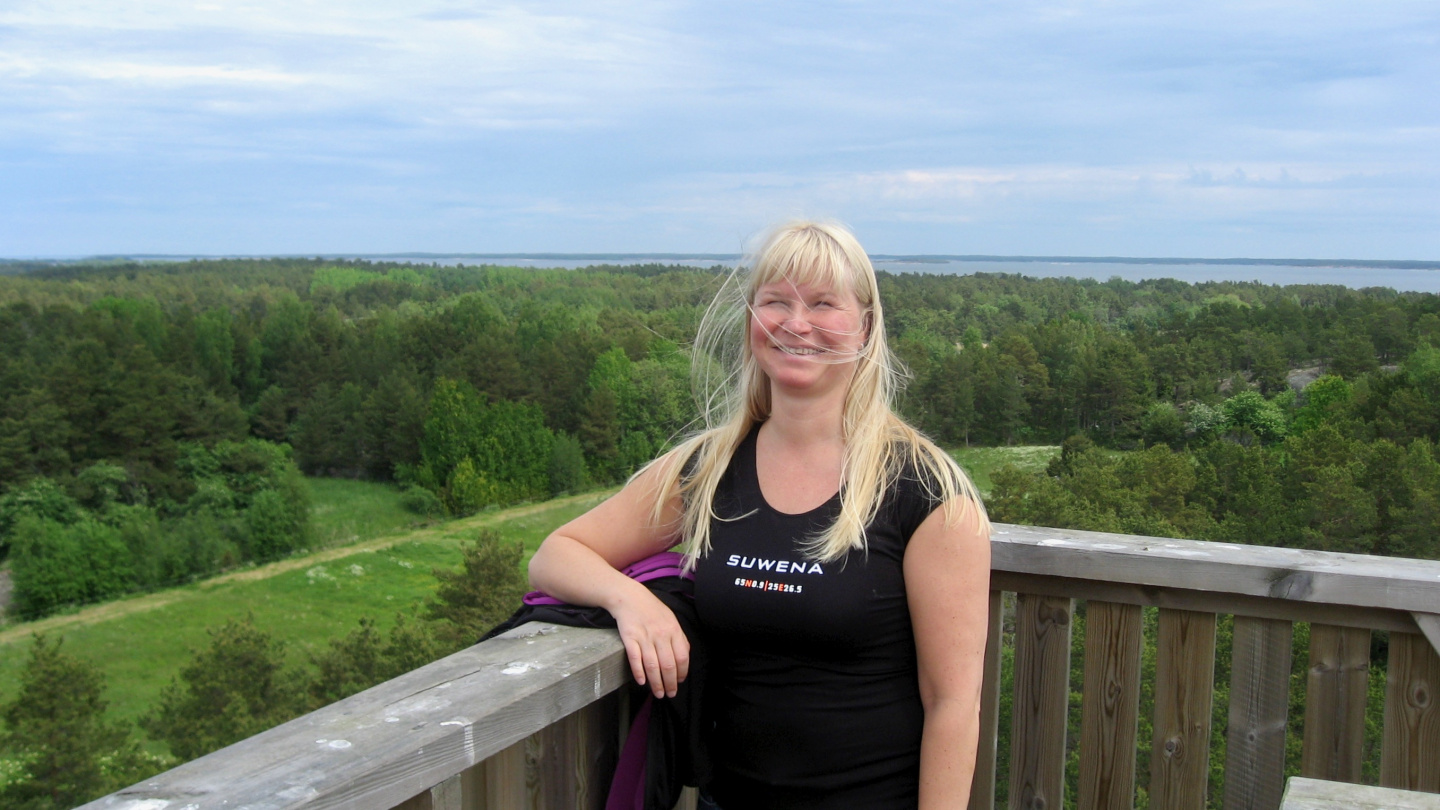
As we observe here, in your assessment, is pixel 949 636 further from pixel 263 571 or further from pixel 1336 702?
pixel 263 571

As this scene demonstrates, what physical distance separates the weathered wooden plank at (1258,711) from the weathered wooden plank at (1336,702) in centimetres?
4

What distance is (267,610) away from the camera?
4162cm

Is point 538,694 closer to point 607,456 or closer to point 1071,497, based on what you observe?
point 1071,497

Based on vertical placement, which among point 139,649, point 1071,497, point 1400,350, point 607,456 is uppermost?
point 1400,350

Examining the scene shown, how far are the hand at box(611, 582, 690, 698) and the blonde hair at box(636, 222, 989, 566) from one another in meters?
0.13

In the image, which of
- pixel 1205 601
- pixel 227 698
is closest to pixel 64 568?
pixel 227 698

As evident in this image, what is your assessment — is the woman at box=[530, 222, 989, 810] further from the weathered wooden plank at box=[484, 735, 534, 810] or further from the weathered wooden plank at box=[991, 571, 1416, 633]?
the weathered wooden plank at box=[991, 571, 1416, 633]

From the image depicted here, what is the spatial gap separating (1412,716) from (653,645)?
128cm

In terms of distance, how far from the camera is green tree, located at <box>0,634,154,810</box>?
2516 cm

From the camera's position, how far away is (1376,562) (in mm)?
1750

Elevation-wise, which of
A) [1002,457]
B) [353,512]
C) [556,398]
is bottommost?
[353,512]

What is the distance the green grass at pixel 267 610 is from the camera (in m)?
37.9

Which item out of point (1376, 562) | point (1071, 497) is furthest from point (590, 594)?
point (1071, 497)

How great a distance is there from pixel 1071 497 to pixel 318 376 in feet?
177
